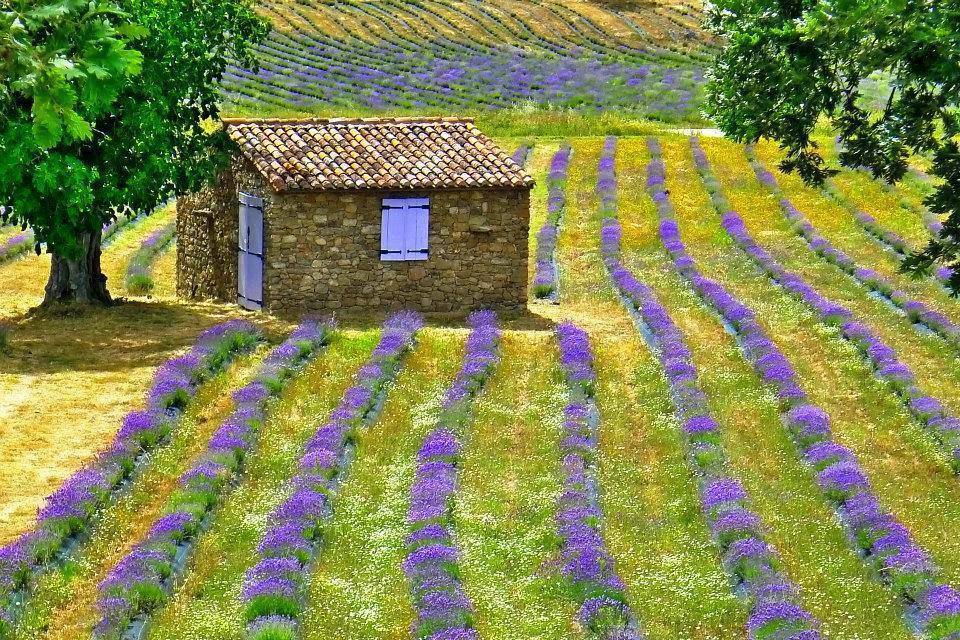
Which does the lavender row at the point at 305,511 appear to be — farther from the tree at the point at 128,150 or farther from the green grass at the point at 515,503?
the tree at the point at 128,150

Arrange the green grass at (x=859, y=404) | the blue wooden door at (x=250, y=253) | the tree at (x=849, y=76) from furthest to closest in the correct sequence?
the blue wooden door at (x=250, y=253) < the green grass at (x=859, y=404) < the tree at (x=849, y=76)

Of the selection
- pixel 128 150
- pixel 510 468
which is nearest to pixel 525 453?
pixel 510 468

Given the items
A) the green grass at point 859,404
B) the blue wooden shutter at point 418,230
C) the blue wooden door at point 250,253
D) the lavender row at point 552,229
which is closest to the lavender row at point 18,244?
the blue wooden door at point 250,253

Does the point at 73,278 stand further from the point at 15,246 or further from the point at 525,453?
the point at 525,453

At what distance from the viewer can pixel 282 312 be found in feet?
93.1

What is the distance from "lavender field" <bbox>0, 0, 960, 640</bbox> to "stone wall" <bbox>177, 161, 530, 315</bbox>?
1.84ft

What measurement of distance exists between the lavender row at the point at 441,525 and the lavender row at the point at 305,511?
1189mm

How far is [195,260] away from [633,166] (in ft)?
65.2

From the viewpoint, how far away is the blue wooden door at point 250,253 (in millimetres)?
28750

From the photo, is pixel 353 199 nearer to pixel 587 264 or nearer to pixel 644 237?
pixel 587 264

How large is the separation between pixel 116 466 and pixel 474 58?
49327 millimetres

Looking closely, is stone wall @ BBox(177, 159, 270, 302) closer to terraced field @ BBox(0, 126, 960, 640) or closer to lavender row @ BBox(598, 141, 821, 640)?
terraced field @ BBox(0, 126, 960, 640)

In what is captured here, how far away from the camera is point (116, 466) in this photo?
739 inches

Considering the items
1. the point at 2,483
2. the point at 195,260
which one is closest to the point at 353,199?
the point at 195,260
